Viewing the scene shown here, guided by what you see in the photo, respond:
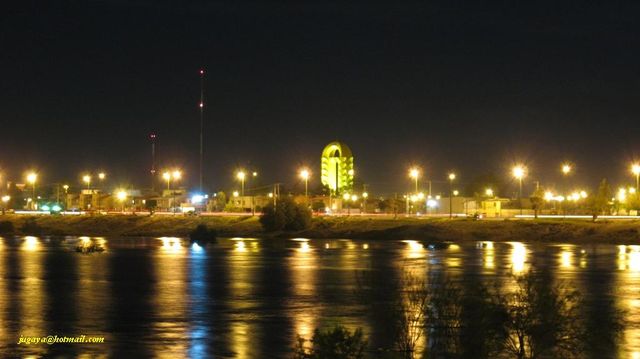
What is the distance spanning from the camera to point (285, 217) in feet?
354

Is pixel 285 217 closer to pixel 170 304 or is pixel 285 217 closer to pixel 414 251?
pixel 414 251

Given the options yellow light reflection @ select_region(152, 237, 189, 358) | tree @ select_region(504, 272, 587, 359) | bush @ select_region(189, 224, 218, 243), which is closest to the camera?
tree @ select_region(504, 272, 587, 359)

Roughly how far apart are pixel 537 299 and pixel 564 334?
905mm

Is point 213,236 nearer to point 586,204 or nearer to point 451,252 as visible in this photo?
point 451,252

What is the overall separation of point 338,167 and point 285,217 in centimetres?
5094

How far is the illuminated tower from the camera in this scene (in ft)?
518

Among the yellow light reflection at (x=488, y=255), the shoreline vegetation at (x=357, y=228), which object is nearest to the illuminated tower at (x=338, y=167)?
the shoreline vegetation at (x=357, y=228)

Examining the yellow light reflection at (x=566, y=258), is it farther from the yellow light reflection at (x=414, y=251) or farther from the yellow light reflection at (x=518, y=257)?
the yellow light reflection at (x=414, y=251)

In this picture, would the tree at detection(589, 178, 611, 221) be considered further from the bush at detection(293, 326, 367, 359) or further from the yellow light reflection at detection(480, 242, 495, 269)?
the bush at detection(293, 326, 367, 359)

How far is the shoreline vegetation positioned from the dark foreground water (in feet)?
42.0

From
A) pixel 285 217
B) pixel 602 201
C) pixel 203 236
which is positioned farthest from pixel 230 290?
pixel 602 201

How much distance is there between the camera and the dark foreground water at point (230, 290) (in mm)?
27328

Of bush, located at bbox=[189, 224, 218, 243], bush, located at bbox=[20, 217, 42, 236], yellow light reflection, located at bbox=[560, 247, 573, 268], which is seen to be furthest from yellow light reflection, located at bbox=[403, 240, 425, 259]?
bush, located at bbox=[20, 217, 42, 236]

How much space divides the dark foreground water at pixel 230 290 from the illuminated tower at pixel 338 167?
80.1m
